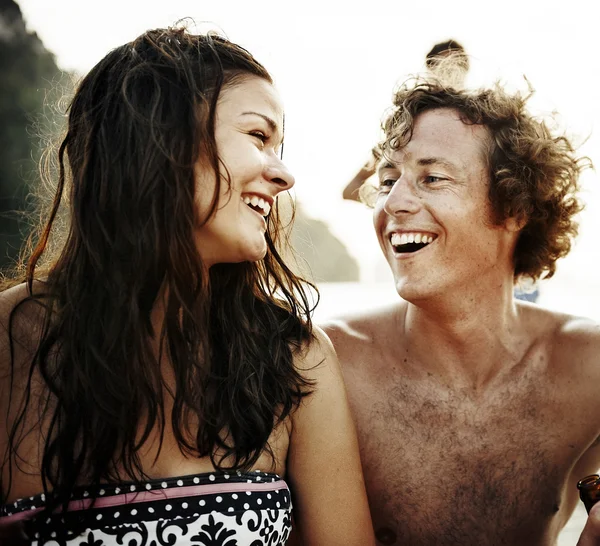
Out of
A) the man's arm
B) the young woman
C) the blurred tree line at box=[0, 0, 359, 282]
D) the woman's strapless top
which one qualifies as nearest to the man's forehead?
the young woman

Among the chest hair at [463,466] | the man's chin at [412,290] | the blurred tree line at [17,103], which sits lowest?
the chest hair at [463,466]

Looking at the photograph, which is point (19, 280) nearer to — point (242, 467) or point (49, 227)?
point (49, 227)

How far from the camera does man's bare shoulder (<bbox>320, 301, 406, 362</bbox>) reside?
2875 millimetres

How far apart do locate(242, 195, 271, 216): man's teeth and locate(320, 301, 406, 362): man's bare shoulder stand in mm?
1082

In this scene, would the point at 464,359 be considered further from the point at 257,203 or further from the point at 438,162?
the point at 257,203

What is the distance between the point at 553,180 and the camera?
3037 millimetres

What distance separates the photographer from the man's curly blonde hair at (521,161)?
110 inches

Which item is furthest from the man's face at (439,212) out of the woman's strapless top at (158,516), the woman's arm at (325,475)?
the woman's strapless top at (158,516)

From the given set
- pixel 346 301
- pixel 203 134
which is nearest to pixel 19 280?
pixel 203 134

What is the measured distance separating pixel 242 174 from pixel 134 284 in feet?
1.37

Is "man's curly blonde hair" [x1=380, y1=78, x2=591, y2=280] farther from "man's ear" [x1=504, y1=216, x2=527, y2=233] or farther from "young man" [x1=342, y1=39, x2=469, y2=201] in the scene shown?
"young man" [x1=342, y1=39, x2=469, y2=201]

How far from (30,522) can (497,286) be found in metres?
1.99

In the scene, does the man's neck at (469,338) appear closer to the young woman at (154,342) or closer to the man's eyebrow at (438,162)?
the man's eyebrow at (438,162)

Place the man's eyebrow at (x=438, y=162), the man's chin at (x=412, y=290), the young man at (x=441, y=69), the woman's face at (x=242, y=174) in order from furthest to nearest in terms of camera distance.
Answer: the young man at (x=441, y=69), the man's eyebrow at (x=438, y=162), the man's chin at (x=412, y=290), the woman's face at (x=242, y=174)
